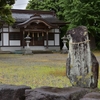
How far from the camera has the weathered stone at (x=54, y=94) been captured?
370 centimetres

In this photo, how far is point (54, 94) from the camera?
3.73m

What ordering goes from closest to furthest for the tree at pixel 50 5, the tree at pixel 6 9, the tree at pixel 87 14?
the tree at pixel 6 9, the tree at pixel 87 14, the tree at pixel 50 5

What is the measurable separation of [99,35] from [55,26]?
20.3ft

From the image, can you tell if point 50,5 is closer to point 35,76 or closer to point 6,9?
point 6,9

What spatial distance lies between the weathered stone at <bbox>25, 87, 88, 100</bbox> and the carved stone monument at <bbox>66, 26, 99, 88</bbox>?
3.63 feet

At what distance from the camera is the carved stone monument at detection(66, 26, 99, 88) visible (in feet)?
16.7

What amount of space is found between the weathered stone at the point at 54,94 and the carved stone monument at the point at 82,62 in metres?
1.11

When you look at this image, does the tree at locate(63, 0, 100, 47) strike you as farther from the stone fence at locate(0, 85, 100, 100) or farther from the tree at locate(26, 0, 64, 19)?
the stone fence at locate(0, 85, 100, 100)

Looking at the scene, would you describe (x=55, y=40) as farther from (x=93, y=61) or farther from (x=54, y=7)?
(x=93, y=61)

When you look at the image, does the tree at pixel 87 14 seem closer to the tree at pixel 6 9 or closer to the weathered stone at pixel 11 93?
the tree at pixel 6 9

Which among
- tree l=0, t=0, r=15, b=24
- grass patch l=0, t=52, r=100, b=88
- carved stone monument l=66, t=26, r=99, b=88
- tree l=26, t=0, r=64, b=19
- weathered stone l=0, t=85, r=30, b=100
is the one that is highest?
tree l=26, t=0, r=64, b=19

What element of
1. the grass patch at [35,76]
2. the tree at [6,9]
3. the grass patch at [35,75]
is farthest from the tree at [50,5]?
the grass patch at [35,76]

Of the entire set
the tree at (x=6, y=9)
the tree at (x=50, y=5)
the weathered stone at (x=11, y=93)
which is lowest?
the weathered stone at (x=11, y=93)

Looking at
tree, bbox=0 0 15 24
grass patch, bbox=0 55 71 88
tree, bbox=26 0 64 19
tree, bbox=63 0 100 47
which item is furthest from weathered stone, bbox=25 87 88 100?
tree, bbox=26 0 64 19
